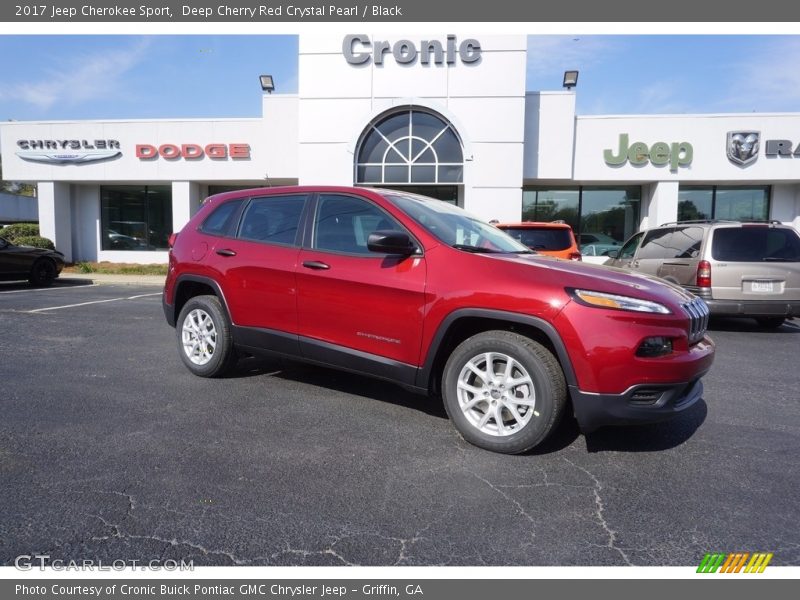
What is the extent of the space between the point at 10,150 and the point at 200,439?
23.4 metres

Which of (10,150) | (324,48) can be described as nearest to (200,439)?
(324,48)

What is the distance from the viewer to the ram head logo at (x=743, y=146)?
17.2 metres

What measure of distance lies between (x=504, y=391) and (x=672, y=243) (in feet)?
22.0

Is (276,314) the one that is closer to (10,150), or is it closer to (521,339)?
(521,339)

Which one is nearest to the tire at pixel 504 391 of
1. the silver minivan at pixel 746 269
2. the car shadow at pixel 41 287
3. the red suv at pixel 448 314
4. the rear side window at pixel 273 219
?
the red suv at pixel 448 314

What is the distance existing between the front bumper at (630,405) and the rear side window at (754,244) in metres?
5.70

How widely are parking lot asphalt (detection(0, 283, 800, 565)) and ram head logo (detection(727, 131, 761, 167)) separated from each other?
1525cm

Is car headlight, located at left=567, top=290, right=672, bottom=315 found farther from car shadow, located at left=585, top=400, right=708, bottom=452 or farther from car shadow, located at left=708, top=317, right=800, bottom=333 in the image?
car shadow, located at left=708, top=317, right=800, bottom=333

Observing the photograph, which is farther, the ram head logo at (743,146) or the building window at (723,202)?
the building window at (723,202)

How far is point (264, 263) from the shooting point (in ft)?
15.0

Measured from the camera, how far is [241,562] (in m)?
2.31

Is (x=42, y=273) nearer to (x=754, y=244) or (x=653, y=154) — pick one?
(x=754, y=244)

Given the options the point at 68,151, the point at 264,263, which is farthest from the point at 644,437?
the point at 68,151

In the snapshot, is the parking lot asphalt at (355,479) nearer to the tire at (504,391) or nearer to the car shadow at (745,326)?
the tire at (504,391)
